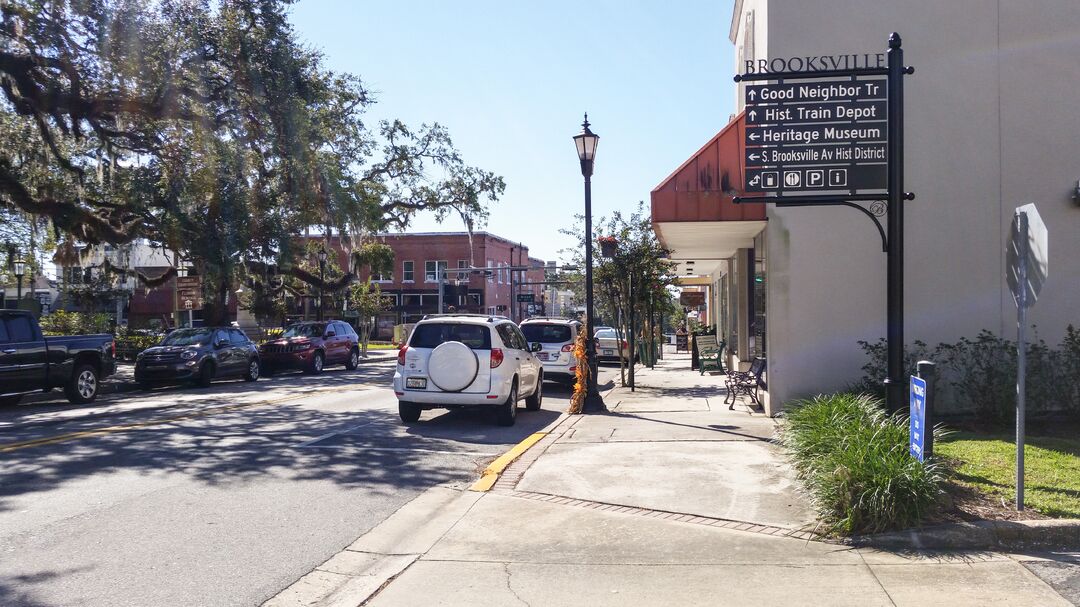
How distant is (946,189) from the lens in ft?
40.0

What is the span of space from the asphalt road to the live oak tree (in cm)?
694

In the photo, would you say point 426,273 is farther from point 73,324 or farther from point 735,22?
point 735,22

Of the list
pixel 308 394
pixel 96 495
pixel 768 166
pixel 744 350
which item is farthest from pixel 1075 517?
pixel 308 394

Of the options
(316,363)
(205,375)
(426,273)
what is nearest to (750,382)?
(205,375)

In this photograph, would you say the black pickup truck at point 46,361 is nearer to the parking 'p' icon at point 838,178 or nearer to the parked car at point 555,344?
the parked car at point 555,344

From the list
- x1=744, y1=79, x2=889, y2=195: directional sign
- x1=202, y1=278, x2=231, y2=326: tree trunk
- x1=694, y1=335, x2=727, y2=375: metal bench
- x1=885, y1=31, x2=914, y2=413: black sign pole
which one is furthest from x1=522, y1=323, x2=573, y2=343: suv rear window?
x1=885, y1=31, x2=914, y2=413: black sign pole

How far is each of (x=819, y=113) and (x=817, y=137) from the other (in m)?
0.27

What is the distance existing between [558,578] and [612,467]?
12.0 ft

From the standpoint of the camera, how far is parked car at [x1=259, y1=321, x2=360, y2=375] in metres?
27.5

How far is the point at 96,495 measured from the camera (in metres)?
8.15

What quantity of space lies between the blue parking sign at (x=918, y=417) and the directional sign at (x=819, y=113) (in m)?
3.40

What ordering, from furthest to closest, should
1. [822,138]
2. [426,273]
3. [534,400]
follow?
[426,273], [534,400], [822,138]

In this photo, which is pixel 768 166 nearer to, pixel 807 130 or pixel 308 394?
pixel 807 130

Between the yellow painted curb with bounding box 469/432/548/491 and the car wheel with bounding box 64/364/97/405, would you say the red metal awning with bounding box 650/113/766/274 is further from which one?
the car wheel with bounding box 64/364/97/405
